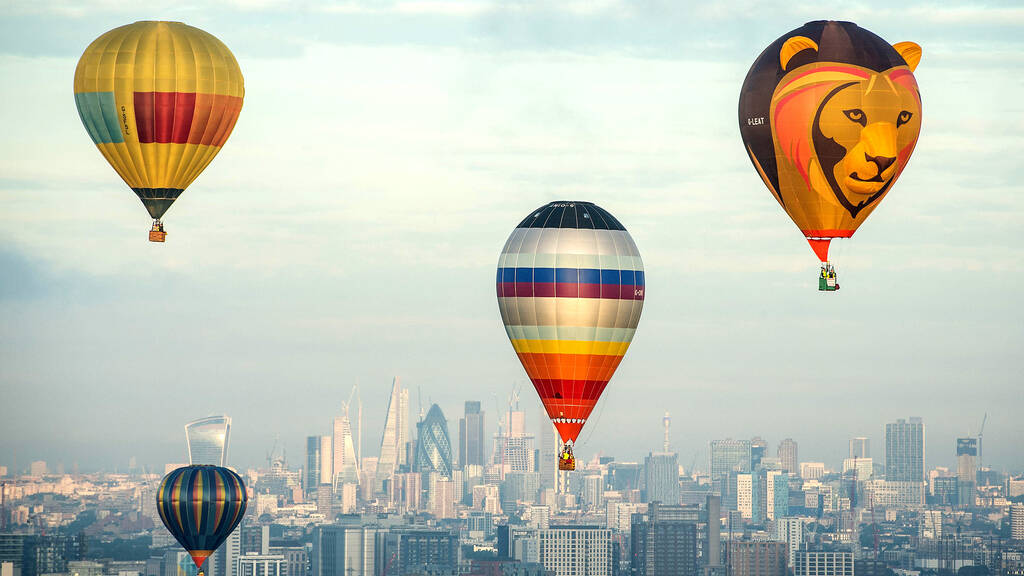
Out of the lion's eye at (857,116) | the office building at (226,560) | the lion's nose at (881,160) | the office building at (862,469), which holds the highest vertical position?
the lion's eye at (857,116)

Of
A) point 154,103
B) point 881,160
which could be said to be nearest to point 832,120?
point 881,160

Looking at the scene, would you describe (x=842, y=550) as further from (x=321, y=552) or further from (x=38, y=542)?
(x=38, y=542)

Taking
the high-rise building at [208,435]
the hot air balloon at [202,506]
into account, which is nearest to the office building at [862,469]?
the high-rise building at [208,435]

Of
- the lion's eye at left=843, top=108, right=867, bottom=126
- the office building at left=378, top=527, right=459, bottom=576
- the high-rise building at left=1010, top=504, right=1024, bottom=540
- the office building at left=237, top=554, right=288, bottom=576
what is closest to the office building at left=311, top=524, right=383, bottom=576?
the office building at left=378, top=527, right=459, bottom=576

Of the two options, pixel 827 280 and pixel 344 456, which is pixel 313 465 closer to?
pixel 344 456

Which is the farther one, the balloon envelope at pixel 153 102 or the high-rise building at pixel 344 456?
the high-rise building at pixel 344 456

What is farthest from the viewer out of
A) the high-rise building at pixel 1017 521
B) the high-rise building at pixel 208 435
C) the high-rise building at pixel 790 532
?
the high-rise building at pixel 790 532

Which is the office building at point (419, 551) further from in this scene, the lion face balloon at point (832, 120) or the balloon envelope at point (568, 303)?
the lion face balloon at point (832, 120)
